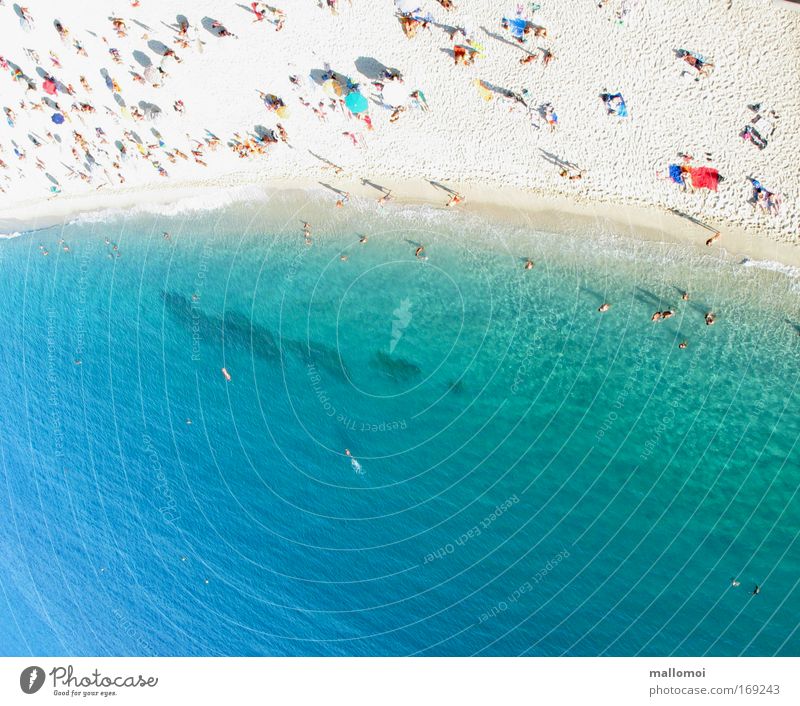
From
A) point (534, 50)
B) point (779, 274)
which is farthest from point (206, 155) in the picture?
point (779, 274)

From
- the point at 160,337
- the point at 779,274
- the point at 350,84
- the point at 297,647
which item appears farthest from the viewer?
the point at 160,337

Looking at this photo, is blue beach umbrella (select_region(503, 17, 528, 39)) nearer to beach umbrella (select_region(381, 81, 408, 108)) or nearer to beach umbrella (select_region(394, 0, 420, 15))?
beach umbrella (select_region(394, 0, 420, 15))

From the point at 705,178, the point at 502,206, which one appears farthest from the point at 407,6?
the point at 705,178

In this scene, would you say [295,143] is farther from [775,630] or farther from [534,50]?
[775,630]

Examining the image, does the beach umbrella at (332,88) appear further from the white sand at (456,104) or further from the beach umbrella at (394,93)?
the beach umbrella at (394,93)

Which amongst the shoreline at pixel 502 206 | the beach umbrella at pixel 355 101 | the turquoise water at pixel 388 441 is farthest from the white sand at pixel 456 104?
the turquoise water at pixel 388 441

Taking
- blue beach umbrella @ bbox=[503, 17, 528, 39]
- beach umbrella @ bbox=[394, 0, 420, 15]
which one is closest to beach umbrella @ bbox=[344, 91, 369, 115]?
beach umbrella @ bbox=[394, 0, 420, 15]
